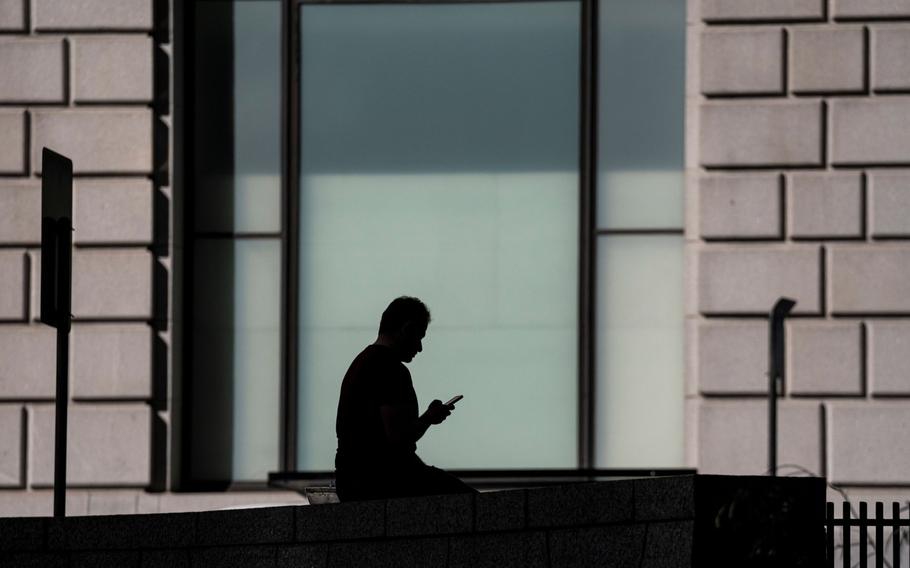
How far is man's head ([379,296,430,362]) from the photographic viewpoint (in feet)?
22.7

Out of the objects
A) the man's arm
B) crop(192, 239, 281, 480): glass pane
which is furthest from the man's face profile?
crop(192, 239, 281, 480): glass pane

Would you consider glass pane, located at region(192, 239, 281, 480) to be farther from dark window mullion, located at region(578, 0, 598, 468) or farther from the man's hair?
the man's hair

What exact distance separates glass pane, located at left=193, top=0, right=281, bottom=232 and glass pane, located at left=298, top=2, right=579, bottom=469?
0.89 feet

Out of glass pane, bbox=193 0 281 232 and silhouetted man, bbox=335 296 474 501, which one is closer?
silhouetted man, bbox=335 296 474 501

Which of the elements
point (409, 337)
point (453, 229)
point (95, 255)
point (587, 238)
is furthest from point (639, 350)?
point (409, 337)

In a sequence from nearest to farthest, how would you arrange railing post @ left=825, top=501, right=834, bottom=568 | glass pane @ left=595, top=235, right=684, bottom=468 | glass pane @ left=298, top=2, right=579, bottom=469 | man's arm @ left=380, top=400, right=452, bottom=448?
railing post @ left=825, top=501, right=834, bottom=568, man's arm @ left=380, top=400, right=452, bottom=448, glass pane @ left=595, top=235, right=684, bottom=468, glass pane @ left=298, top=2, right=579, bottom=469

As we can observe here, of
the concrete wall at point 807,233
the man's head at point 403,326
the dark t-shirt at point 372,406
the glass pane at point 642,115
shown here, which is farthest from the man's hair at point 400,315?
the glass pane at point 642,115

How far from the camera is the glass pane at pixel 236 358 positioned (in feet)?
38.9

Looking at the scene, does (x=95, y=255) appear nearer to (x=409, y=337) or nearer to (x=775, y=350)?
(x=775, y=350)

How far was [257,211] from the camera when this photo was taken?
12.0 meters

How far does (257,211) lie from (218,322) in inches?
36.2

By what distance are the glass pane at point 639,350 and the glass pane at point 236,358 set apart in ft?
8.40

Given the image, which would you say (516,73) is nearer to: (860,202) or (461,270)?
(461,270)

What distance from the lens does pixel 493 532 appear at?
6496 mm
